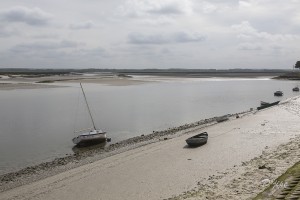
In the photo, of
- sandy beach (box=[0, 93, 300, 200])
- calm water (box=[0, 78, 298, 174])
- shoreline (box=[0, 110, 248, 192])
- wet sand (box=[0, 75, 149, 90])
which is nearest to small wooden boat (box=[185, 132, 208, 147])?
sandy beach (box=[0, 93, 300, 200])

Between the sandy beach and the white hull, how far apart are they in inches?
181

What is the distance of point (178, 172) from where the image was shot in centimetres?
2303

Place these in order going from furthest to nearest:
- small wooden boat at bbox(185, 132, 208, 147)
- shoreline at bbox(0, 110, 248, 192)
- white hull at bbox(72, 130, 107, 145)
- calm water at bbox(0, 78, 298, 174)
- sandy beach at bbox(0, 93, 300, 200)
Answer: white hull at bbox(72, 130, 107, 145)
calm water at bbox(0, 78, 298, 174)
small wooden boat at bbox(185, 132, 208, 147)
shoreline at bbox(0, 110, 248, 192)
sandy beach at bbox(0, 93, 300, 200)

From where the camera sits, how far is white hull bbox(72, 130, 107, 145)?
111 feet

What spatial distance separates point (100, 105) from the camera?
207 ft

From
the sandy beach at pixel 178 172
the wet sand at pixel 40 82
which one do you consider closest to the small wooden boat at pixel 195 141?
the sandy beach at pixel 178 172

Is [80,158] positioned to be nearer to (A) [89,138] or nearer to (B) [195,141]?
(A) [89,138]

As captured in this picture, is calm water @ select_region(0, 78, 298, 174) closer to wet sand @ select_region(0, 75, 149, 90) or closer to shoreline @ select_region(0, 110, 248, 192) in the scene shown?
shoreline @ select_region(0, 110, 248, 192)

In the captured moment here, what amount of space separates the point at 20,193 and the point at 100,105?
140 ft

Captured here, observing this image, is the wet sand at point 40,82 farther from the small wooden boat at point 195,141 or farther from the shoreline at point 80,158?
the small wooden boat at point 195,141

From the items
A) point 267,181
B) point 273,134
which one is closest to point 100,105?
point 273,134

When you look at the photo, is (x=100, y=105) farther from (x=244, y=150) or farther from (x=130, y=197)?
(x=130, y=197)

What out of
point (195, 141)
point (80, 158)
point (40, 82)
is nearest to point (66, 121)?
point (80, 158)

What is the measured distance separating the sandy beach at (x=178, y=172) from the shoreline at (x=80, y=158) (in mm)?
542
